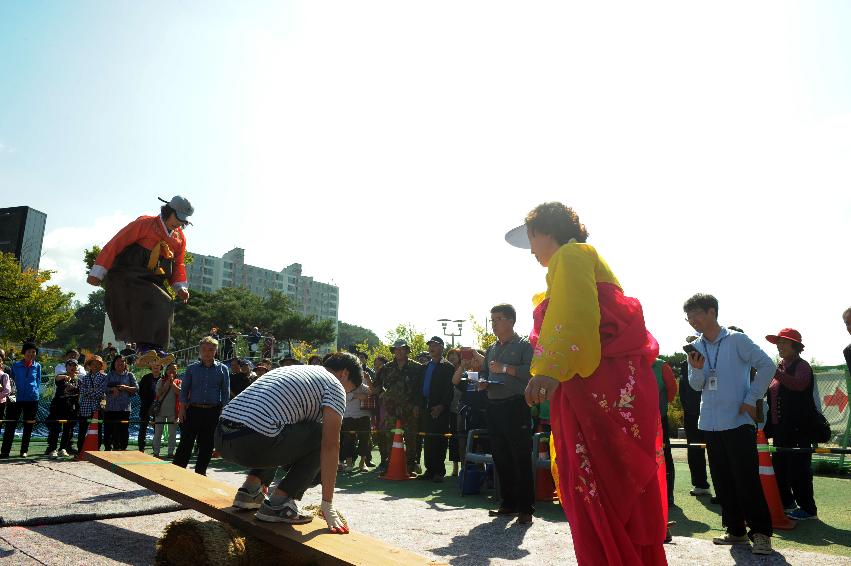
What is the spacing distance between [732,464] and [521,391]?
→ 1975 mm

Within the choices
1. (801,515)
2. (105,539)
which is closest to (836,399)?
(801,515)

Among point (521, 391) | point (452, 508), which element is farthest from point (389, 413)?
point (521, 391)

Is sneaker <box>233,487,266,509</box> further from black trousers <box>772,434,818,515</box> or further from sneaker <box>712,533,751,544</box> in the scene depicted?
black trousers <box>772,434,818,515</box>

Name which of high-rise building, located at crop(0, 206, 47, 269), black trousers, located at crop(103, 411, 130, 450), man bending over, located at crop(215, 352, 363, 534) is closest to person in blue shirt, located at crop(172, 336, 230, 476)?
black trousers, located at crop(103, 411, 130, 450)

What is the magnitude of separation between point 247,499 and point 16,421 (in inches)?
340

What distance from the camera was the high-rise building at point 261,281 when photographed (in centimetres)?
12019

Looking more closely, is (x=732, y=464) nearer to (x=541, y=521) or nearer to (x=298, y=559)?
(x=541, y=521)

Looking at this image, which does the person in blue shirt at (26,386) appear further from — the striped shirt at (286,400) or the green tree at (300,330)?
the green tree at (300,330)

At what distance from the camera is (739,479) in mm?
4570

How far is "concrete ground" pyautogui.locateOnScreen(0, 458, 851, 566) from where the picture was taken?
4.05 m

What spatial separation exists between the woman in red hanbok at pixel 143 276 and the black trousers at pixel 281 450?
0.72m

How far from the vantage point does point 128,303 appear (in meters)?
3.84

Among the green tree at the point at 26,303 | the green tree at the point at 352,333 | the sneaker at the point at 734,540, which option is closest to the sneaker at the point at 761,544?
the sneaker at the point at 734,540

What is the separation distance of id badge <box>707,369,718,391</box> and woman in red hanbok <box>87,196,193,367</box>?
405 centimetres
